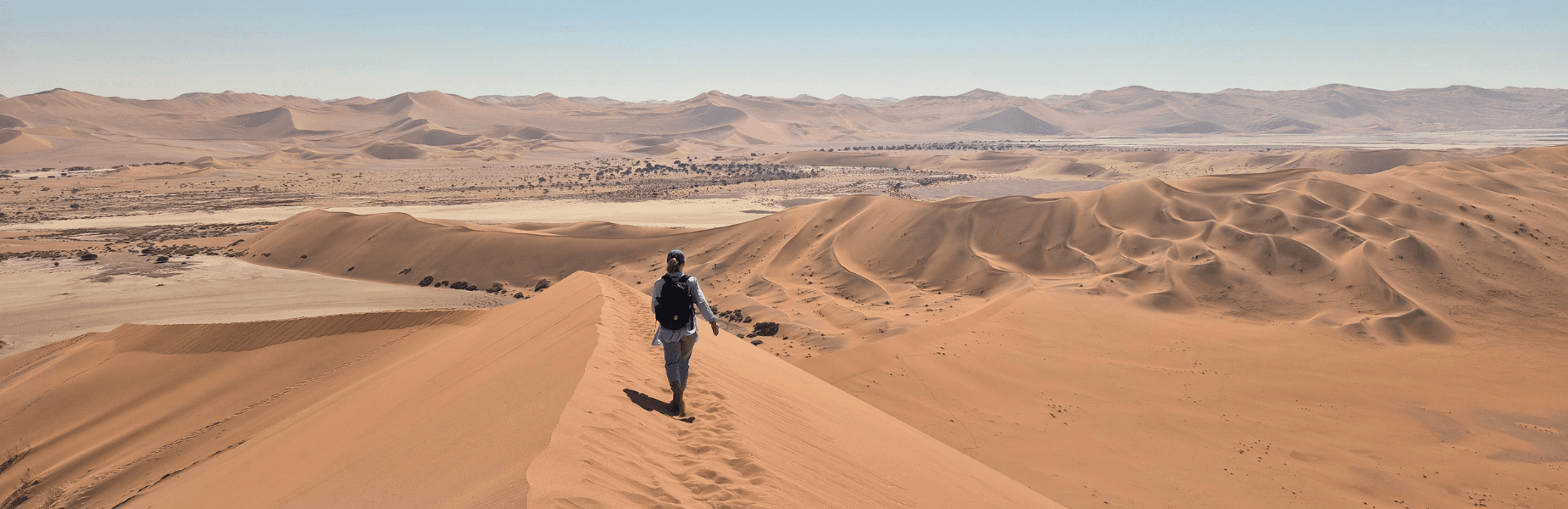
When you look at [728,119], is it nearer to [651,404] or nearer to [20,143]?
[20,143]

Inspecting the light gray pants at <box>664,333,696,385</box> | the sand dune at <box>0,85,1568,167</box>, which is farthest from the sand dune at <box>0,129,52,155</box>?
the light gray pants at <box>664,333,696,385</box>

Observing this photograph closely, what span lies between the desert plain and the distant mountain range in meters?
78.9

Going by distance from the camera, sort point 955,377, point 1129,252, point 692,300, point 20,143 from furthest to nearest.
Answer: point 20,143, point 1129,252, point 955,377, point 692,300

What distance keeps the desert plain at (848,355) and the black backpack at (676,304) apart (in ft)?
2.09

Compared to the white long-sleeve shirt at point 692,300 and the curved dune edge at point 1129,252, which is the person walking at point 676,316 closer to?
the white long-sleeve shirt at point 692,300

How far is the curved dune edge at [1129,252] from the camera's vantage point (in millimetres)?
15438

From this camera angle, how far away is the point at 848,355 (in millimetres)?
12508

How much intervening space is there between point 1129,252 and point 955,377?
360 inches

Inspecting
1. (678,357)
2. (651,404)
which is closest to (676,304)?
(678,357)

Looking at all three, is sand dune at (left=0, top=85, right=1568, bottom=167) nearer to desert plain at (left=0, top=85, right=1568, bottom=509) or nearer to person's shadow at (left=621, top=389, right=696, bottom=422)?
desert plain at (left=0, top=85, right=1568, bottom=509)

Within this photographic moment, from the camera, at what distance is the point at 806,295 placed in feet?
59.0

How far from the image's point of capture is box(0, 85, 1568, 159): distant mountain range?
12350 centimetres

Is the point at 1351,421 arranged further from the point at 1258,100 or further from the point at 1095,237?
the point at 1258,100

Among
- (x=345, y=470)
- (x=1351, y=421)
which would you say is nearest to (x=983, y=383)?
(x=1351, y=421)
